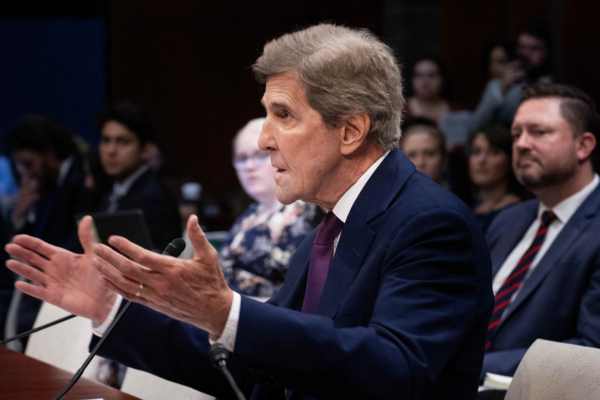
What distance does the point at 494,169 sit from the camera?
3.56 meters

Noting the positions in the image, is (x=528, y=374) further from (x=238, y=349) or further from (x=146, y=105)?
(x=146, y=105)

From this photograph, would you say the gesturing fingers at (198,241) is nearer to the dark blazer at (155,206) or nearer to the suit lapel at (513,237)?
the suit lapel at (513,237)

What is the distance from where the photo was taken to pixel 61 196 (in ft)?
14.3

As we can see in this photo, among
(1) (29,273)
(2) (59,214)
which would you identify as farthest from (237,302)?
(2) (59,214)

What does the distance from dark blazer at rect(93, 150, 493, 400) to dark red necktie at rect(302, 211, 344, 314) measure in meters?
0.09

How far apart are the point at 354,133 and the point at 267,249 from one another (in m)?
1.56

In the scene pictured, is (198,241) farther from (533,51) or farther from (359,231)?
(533,51)

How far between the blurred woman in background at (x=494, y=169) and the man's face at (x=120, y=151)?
195cm

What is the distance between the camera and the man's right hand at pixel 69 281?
1289 mm

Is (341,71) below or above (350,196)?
above

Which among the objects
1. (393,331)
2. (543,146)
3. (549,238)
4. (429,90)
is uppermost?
(429,90)

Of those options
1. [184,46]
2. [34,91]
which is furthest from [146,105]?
[34,91]

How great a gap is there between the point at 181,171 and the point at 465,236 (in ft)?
22.7

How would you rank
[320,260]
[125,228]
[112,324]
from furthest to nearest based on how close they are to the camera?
[125,228], [320,260], [112,324]
